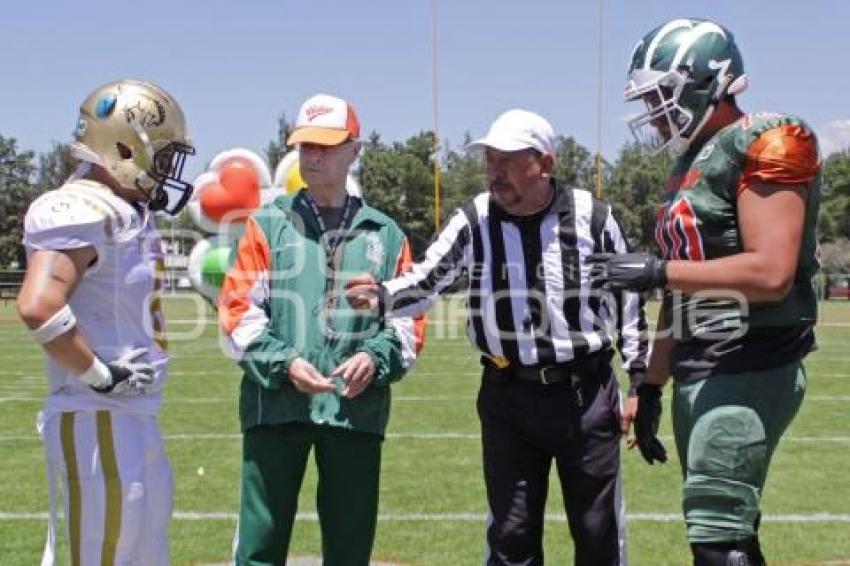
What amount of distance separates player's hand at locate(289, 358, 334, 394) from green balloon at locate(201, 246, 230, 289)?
24.2ft

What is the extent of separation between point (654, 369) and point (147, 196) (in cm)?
178


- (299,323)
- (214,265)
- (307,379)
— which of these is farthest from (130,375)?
(214,265)

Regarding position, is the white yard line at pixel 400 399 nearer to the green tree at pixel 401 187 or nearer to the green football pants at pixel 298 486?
the green football pants at pixel 298 486

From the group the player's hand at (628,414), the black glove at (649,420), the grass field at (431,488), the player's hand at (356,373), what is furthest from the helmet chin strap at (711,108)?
the grass field at (431,488)

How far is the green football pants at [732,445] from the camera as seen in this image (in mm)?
2939

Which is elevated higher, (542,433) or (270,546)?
(542,433)

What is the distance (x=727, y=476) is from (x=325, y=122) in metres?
1.85

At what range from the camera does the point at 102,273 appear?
121 inches

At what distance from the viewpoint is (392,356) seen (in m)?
3.70

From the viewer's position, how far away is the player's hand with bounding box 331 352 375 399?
355 cm

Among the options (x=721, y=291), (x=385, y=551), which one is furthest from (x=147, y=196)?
(x=385, y=551)

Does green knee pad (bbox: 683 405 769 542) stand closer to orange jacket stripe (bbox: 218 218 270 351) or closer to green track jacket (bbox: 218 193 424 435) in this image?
green track jacket (bbox: 218 193 424 435)

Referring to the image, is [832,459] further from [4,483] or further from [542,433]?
[4,483]

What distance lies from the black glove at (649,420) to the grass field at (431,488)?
4.70ft
